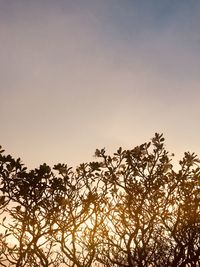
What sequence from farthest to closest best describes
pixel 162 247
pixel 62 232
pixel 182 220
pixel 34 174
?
pixel 162 247 → pixel 182 220 → pixel 62 232 → pixel 34 174

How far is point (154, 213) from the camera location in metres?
13.4

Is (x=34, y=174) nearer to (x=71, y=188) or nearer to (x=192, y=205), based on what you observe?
(x=71, y=188)

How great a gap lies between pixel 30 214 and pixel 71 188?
1764mm

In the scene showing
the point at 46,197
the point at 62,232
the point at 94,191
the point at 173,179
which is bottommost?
the point at 62,232

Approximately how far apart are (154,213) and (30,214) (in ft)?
15.3

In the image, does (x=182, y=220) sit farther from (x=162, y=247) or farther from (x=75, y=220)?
(x=162, y=247)

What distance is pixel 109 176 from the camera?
1344 cm

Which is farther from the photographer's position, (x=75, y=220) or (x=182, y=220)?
(x=182, y=220)

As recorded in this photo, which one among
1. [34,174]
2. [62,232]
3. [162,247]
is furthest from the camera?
[162,247]

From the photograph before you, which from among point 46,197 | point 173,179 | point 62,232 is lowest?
point 62,232

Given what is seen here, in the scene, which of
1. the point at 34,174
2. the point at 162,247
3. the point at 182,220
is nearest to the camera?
the point at 34,174

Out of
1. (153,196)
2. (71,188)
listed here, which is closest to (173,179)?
(153,196)

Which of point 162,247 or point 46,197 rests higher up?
point 162,247

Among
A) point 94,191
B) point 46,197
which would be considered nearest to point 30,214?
point 46,197
